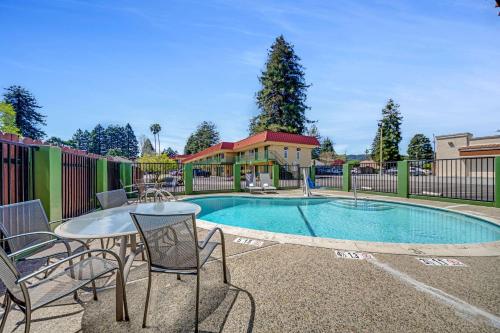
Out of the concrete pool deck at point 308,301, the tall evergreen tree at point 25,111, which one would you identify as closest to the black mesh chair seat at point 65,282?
the concrete pool deck at point 308,301

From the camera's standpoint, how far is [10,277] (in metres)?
1.59

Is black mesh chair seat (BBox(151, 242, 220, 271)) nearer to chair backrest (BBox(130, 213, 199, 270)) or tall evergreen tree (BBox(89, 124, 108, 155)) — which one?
chair backrest (BBox(130, 213, 199, 270))

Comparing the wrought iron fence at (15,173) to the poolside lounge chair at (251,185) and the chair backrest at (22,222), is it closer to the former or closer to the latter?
the chair backrest at (22,222)

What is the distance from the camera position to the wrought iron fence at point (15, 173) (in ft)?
11.9

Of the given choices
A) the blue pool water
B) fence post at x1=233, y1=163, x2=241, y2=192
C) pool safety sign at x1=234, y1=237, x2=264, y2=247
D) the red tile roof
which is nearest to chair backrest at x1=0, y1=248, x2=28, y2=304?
pool safety sign at x1=234, y1=237, x2=264, y2=247

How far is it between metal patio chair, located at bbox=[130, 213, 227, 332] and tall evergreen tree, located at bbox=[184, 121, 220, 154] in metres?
72.7

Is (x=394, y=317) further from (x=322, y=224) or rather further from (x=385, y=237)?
(x=322, y=224)

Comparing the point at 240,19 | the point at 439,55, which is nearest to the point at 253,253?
the point at 240,19

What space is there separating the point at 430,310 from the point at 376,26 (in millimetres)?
8823

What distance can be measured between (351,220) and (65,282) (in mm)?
8160

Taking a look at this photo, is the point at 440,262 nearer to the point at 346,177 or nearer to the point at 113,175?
the point at 113,175

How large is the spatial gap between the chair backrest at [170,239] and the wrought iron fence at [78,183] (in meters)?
4.83

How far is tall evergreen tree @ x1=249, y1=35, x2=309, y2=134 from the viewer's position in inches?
1502

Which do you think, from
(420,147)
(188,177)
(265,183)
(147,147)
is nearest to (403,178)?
(265,183)
